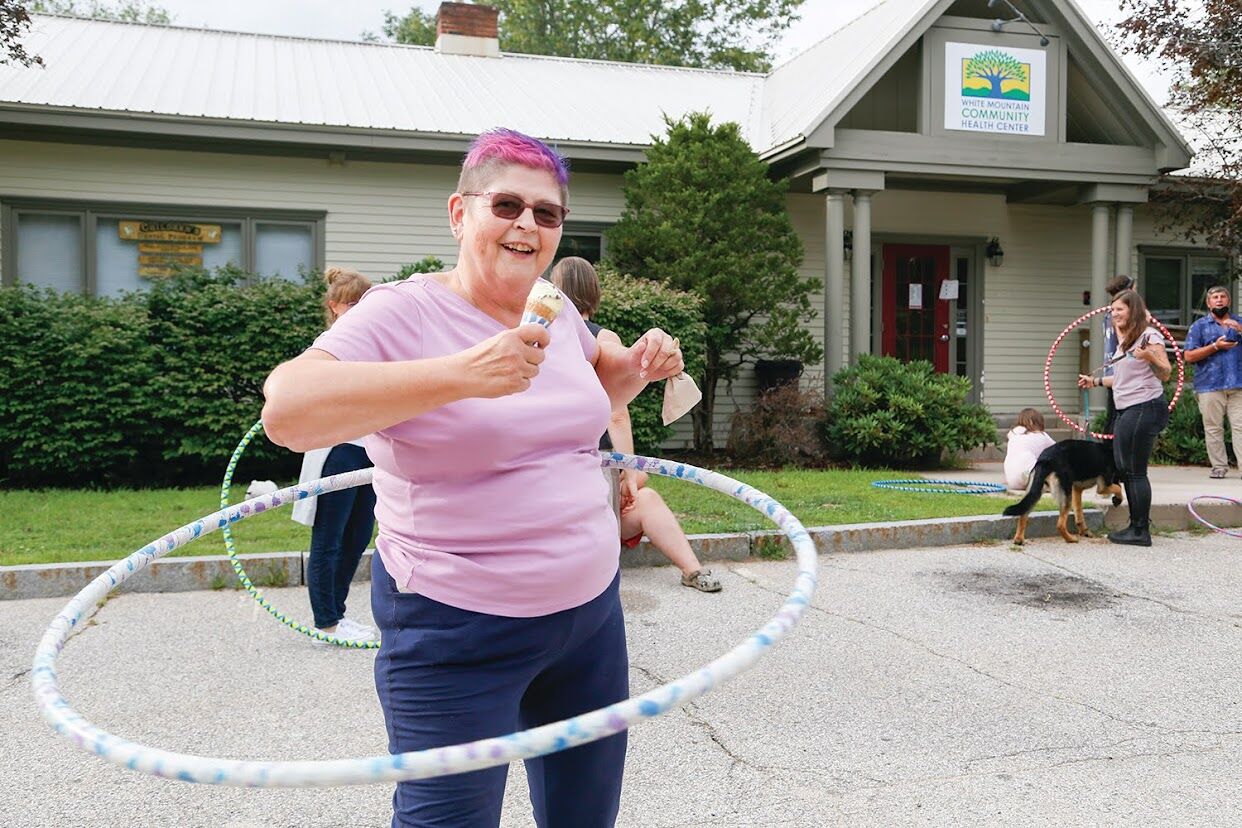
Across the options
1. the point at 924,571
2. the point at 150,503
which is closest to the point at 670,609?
the point at 924,571

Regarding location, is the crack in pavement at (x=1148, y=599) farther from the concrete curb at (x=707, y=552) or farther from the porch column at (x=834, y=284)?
the porch column at (x=834, y=284)

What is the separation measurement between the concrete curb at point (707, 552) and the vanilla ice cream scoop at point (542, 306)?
5247mm

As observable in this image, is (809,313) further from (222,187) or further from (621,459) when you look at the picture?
(621,459)

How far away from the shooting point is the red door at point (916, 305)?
53.4ft

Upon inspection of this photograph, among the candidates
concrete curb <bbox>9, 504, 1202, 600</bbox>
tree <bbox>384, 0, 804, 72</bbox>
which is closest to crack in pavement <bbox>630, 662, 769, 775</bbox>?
concrete curb <bbox>9, 504, 1202, 600</bbox>

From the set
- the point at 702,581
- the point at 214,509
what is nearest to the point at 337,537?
the point at 702,581

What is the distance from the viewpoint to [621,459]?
3.19 m

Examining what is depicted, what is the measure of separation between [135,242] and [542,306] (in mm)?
12730

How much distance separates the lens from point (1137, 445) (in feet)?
27.7

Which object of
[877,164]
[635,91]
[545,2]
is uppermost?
[545,2]

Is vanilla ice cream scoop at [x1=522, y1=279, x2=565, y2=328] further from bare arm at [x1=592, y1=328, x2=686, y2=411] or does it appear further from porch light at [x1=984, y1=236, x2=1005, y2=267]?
porch light at [x1=984, y1=236, x2=1005, y2=267]

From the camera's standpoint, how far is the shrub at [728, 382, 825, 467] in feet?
→ 40.9

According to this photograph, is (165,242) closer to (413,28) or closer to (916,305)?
(916,305)

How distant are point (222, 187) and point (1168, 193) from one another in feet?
41.9
